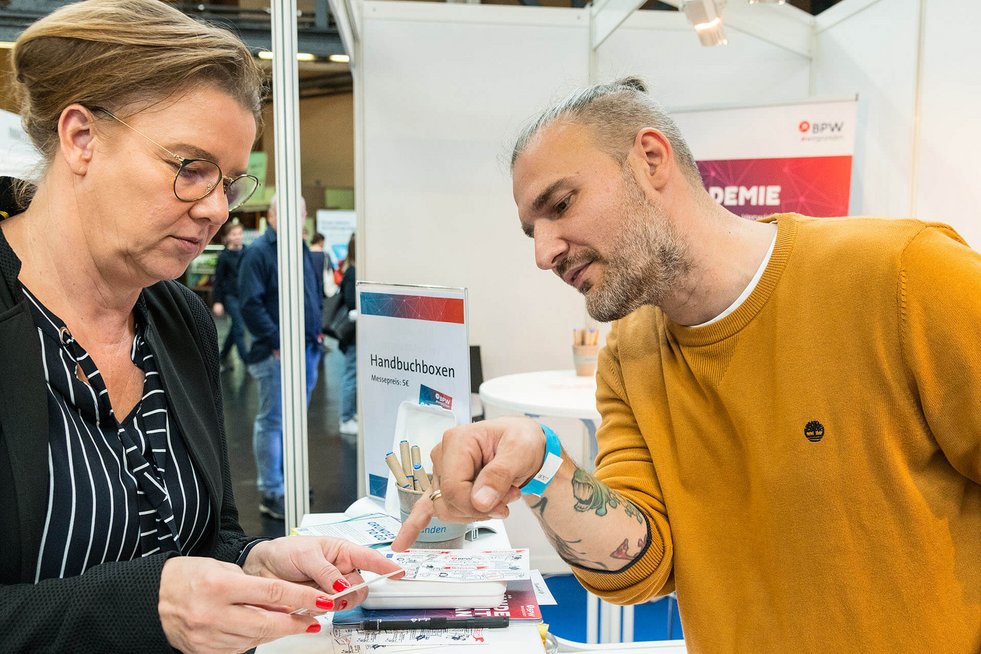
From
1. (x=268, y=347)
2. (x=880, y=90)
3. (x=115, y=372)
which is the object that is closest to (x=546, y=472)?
(x=115, y=372)

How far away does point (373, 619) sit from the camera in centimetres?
123

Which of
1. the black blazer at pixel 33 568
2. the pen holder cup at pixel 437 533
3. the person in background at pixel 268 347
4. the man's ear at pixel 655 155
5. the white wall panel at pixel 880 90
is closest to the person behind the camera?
the black blazer at pixel 33 568

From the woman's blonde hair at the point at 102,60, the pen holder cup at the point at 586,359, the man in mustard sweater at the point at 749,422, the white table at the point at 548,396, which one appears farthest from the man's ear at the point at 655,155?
the pen holder cup at the point at 586,359

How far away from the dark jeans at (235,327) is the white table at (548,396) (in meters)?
1.57

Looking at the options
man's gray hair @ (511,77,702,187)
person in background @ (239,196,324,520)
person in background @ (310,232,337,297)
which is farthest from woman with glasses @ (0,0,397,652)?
person in background @ (310,232,337,297)

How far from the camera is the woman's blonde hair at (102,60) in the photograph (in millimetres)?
1128

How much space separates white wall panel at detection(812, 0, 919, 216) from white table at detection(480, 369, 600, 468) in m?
1.88

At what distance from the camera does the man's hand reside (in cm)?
113

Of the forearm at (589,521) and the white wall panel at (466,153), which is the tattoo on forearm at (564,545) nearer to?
the forearm at (589,521)

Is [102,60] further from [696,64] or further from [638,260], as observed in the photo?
[696,64]

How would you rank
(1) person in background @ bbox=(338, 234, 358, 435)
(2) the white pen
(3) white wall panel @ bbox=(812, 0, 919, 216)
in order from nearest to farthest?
1. (2) the white pen
2. (3) white wall panel @ bbox=(812, 0, 919, 216)
3. (1) person in background @ bbox=(338, 234, 358, 435)

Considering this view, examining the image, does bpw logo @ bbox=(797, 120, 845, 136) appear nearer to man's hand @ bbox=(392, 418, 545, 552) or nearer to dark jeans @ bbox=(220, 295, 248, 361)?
dark jeans @ bbox=(220, 295, 248, 361)

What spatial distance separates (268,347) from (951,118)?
358 cm

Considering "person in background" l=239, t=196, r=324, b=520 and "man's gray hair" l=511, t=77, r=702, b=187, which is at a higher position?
"man's gray hair" l=511, t=77, r=702, b=187
